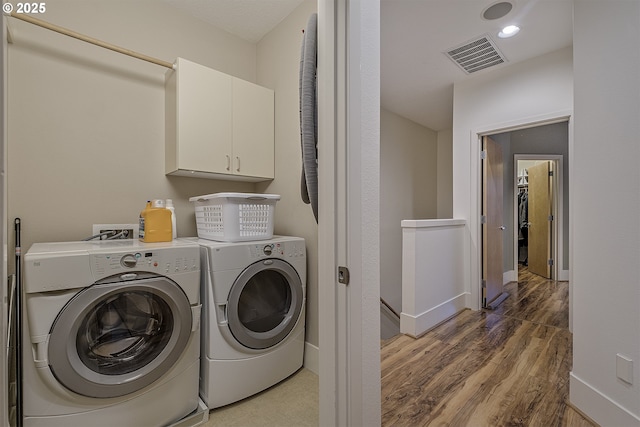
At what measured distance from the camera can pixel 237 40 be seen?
2.39 m

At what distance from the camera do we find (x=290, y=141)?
2.13 m

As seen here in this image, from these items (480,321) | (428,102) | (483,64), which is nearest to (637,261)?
(480,321)

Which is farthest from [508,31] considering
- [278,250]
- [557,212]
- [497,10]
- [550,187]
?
[557,212]

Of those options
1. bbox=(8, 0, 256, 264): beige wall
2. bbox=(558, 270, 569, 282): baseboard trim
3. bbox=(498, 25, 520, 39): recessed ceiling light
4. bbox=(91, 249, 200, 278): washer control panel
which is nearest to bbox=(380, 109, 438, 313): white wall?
bbox=(498, 25, 520, 39): recessed ceiling light

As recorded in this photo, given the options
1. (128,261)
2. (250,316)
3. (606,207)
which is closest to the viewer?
(128,261)

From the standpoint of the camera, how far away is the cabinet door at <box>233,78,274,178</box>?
2.09 metres

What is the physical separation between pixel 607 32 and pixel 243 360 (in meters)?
2.47

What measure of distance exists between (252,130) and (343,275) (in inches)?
62.2

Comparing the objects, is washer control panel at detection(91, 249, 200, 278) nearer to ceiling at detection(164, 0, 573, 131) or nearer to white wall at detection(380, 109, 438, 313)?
ceiling at detection(164, 0, 573, 131)

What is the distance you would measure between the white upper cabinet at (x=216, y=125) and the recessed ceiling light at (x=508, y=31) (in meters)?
1.90

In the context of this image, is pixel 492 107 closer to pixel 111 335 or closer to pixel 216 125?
pixel 216 125

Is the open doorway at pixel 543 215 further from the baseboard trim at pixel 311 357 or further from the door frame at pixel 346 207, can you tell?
the door frame at pixel 346 207

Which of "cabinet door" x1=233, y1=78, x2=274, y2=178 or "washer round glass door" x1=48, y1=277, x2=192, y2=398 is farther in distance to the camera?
"cabinet door" x1=233, y1=78, x2=274, y2=178

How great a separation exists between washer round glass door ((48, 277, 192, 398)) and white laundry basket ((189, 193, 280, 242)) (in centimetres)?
43
